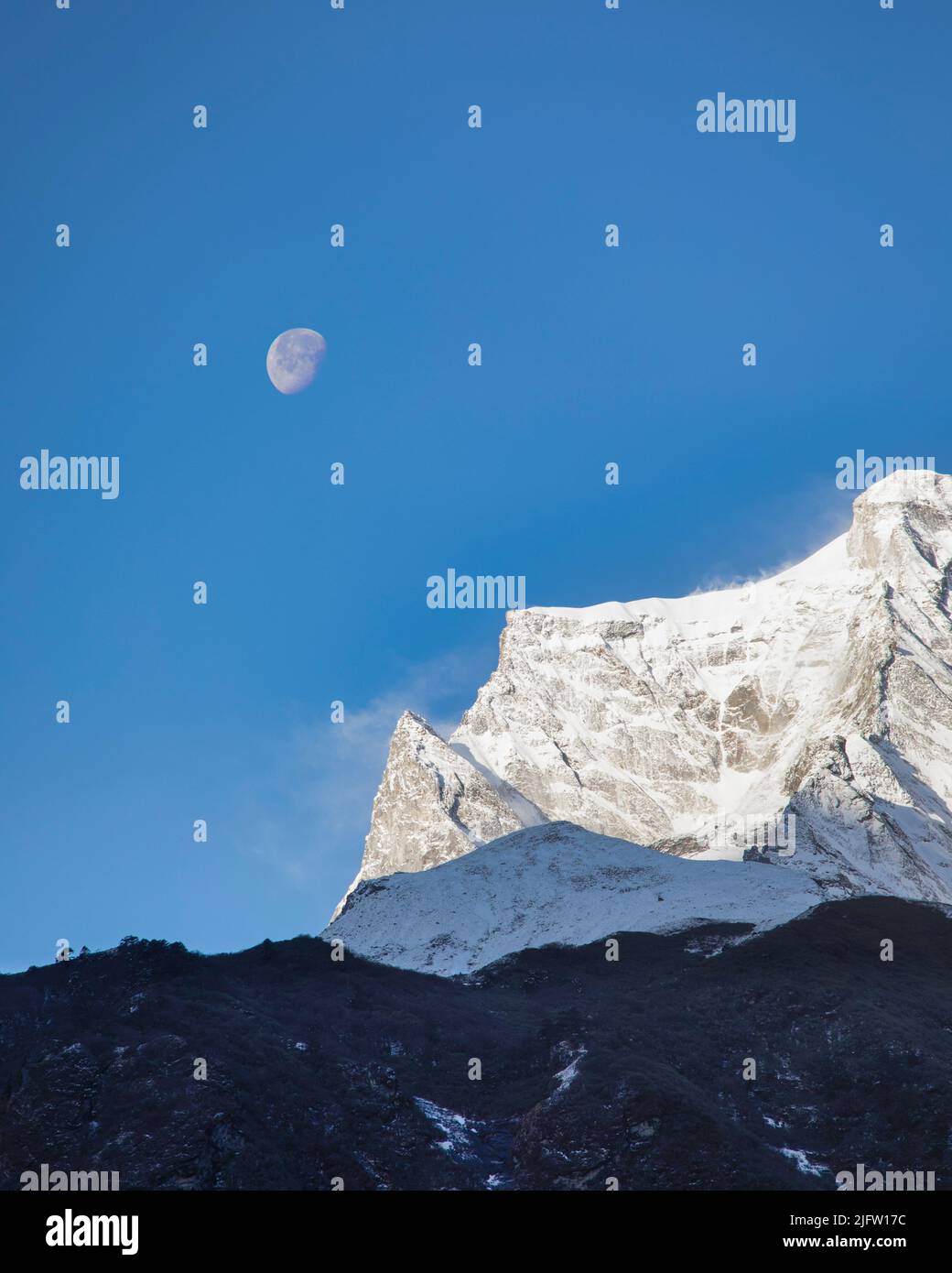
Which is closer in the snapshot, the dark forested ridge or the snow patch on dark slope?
the dark forested ridge

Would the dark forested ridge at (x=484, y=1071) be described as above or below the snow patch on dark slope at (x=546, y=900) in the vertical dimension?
below

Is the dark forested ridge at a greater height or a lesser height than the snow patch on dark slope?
lesser

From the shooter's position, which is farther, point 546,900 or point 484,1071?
point 546,900

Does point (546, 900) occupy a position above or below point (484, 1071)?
above

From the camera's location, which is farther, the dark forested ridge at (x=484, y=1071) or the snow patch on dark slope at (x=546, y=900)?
the snow patch on dark slope at (x=546, y=900)

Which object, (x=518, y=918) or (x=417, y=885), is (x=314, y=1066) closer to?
(x=518, y=918)

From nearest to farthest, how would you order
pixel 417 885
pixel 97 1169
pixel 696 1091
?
pixel 97 1169
pixel 696 1091
pixel 417 885
